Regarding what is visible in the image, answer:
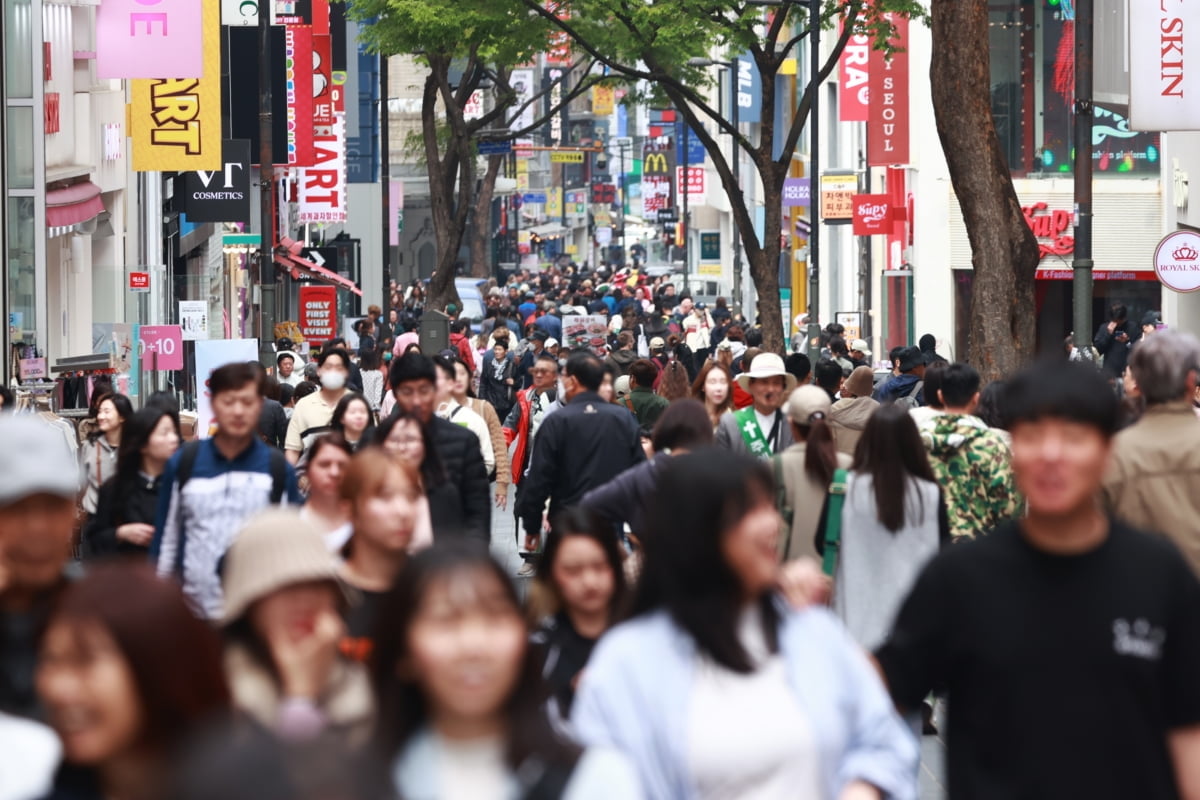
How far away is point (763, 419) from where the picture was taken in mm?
10586

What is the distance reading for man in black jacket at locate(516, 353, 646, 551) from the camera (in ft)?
35.9

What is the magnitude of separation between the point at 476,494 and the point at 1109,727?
5.13 metres

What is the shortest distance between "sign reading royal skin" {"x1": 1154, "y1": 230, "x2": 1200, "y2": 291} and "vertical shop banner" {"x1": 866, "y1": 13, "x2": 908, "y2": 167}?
16.1 meters

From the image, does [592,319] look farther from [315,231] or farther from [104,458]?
[315,231]

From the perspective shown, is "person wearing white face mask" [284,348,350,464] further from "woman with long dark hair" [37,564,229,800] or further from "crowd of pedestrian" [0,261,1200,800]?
"woman with long dark hair" [37,564,229,800]

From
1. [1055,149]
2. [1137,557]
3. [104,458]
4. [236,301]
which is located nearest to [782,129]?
[236,301]

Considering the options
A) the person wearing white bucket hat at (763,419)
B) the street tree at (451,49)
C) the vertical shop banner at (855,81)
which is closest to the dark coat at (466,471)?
the person wearing white bucket hat at (763,419)

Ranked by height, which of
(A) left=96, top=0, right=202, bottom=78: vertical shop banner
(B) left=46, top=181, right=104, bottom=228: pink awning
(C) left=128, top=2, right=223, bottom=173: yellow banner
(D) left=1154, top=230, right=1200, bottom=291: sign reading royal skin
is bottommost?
(D) left=1154, top=230, right=1200, bottom=291: sign reading royal skin

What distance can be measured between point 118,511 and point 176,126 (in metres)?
15.1

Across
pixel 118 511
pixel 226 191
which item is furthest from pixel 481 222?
pixel 118 511

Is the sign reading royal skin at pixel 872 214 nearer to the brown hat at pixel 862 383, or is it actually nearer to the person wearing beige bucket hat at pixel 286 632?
the brown hat at pixel 862 383

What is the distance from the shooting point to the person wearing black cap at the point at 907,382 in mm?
15641

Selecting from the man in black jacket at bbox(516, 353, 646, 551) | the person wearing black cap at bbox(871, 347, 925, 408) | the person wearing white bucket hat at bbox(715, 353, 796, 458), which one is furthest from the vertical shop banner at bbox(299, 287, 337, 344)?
the person wearing white bucket hat at bbox(715, 353, 796, 458)

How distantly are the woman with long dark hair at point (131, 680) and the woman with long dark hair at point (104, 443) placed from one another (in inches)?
317
